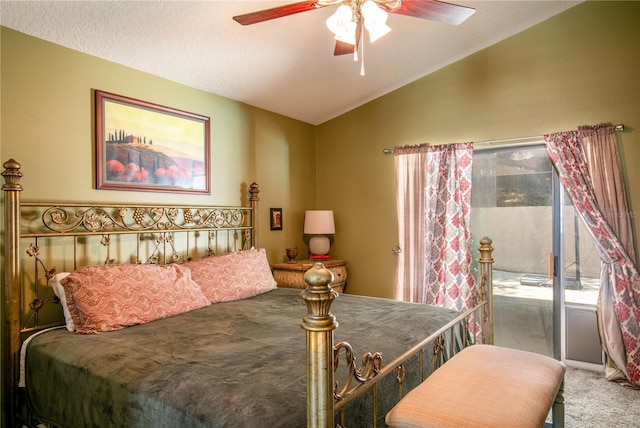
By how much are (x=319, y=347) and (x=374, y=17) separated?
1.59 metres

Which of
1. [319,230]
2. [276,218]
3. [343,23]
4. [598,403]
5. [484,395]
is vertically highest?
[343,23]

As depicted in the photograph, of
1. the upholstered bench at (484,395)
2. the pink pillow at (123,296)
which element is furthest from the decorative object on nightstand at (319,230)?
the upholstered bench at (484,395)

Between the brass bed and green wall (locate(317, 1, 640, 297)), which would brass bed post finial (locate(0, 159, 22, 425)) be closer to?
the brass bed

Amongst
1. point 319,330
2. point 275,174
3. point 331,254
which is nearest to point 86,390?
point 319,330

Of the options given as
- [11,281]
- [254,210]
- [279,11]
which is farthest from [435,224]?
[11,281]

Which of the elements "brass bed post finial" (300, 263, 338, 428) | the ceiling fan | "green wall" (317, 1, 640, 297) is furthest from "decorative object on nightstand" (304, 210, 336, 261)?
"brass bed post finial" (300, 263, 338, 428)

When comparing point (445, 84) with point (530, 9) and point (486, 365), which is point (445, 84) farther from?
point (486, 365)

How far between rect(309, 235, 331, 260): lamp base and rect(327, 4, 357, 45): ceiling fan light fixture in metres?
2.62

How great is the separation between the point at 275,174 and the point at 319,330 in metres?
3.37

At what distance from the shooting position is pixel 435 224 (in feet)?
12.7

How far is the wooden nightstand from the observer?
3.84m

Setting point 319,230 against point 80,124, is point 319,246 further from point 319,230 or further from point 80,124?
point 80,124

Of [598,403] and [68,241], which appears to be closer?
[68,241]

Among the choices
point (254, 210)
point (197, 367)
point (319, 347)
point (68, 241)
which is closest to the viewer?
point (319, 347)
